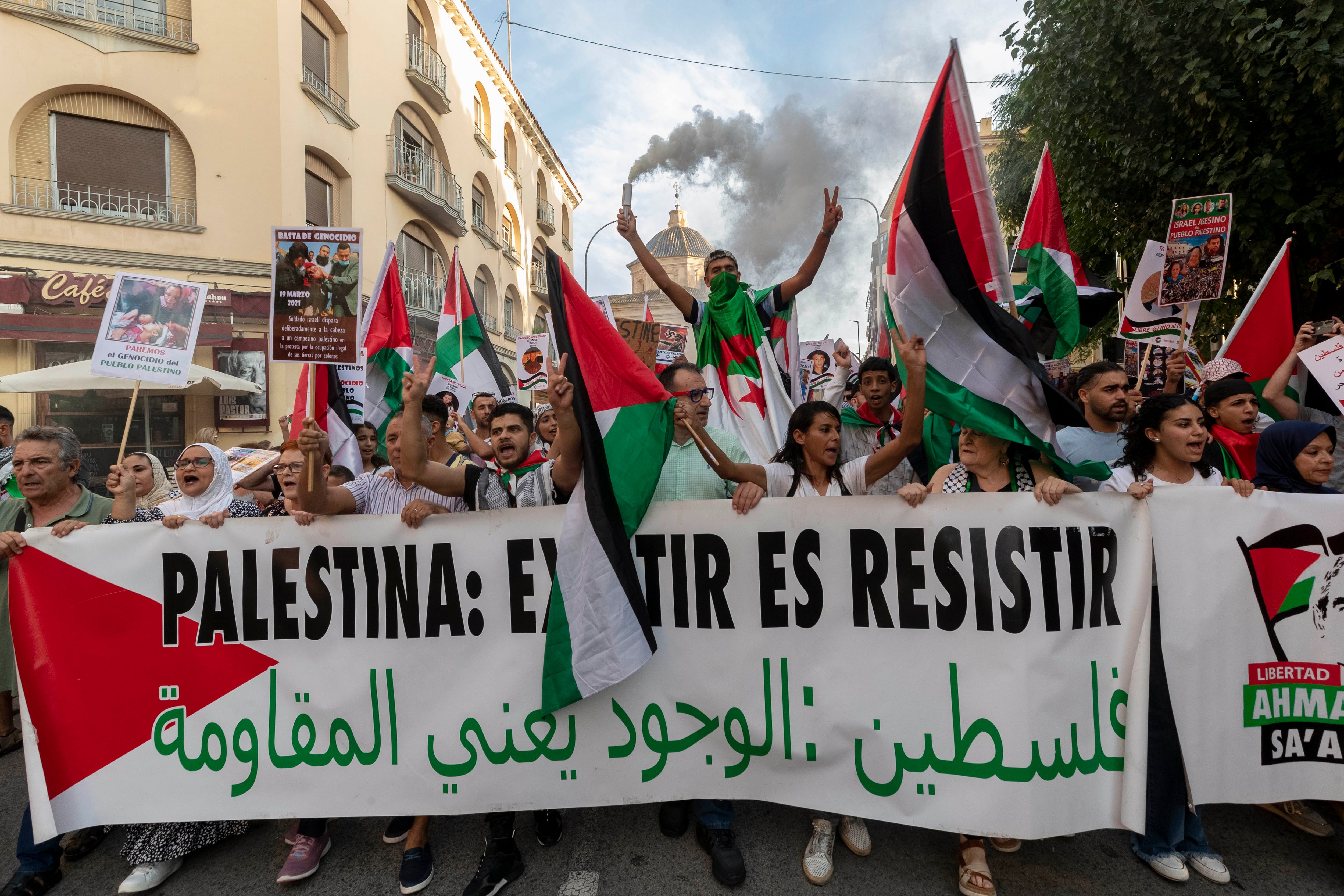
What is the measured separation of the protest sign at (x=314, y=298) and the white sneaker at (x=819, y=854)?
2.75 m

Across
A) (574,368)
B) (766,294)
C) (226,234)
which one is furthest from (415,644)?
(226,234)

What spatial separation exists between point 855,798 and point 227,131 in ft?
53.4

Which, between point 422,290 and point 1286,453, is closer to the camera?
point 1286,453

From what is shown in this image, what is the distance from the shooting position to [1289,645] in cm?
275

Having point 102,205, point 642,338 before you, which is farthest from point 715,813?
point 102,205

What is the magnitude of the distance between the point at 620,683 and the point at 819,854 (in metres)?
0.97

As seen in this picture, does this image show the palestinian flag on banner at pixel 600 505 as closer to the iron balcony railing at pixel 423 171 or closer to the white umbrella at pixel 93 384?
the white umbrella at pixel 93 384

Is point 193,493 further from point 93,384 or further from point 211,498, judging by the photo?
point 93,384

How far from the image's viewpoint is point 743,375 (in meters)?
4.65

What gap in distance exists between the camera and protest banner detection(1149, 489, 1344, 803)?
2.71m

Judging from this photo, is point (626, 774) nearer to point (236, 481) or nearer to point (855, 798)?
point (855, 798)

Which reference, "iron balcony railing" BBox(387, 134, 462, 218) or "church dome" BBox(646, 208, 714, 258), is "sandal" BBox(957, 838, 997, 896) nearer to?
"iron balcony railing" BBox(387, 134, 462, 218)

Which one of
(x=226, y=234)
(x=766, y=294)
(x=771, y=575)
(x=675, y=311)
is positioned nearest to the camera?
(x=771, y=575)

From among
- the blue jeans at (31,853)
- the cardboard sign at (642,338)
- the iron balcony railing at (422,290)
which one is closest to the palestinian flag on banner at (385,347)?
the cardboard sign at (642,338)
